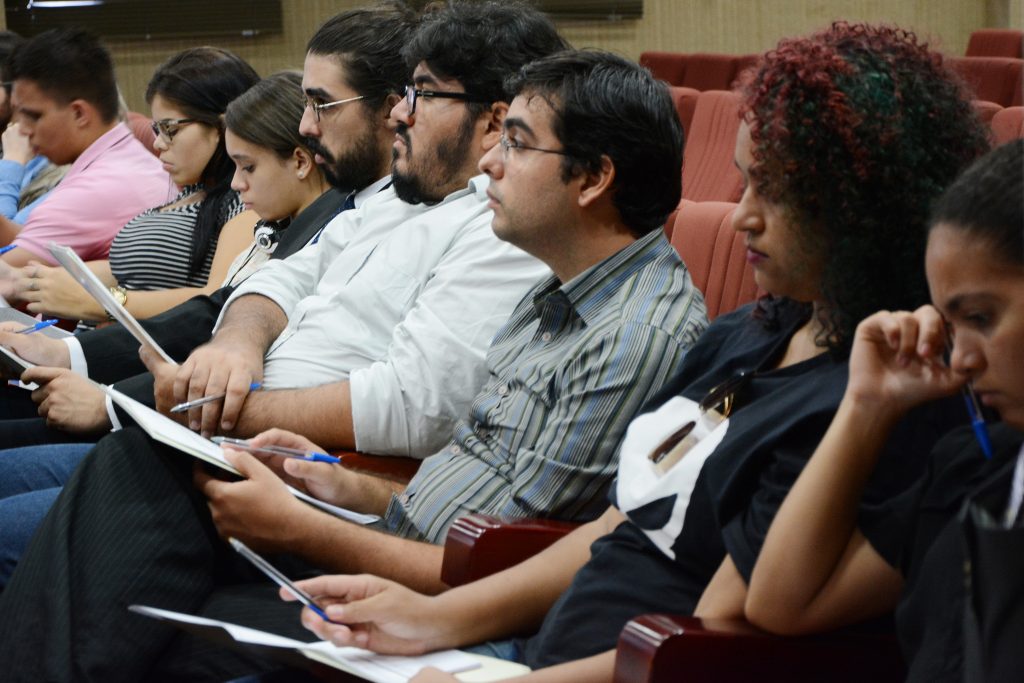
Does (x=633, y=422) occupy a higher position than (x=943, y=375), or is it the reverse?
(x=943, y=375)

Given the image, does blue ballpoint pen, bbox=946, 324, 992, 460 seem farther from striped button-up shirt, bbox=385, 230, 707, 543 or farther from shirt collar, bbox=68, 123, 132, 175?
shirt collar, bbox=68, 123, 132, 175

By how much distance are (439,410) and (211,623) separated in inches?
28.4

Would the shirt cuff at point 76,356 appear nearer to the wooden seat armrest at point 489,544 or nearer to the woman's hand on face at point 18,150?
the wooden seat armrest at point 489,544

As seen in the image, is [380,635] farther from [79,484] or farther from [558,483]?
[79,484]

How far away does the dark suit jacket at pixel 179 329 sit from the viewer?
8.29 ft

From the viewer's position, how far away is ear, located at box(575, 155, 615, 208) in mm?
1707

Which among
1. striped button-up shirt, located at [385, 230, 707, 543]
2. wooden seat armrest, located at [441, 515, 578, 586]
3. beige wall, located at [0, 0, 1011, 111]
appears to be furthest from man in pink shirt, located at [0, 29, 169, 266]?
beige wall, located at [0, 0, 1011, 111]

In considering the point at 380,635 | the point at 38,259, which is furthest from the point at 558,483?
the point at 38,259

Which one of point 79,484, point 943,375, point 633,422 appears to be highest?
point 943,375

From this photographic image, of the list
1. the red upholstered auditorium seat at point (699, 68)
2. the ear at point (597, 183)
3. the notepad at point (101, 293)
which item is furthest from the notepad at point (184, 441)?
the red upholstered auditorium seat at point (699, 68)

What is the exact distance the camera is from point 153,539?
5.31ft

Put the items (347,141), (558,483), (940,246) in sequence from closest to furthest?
(940,246) < (558,483) < (347,141)

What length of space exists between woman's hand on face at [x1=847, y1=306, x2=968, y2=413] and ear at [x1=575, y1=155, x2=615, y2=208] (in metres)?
0.70

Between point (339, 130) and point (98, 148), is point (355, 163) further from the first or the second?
point (98, 148)
